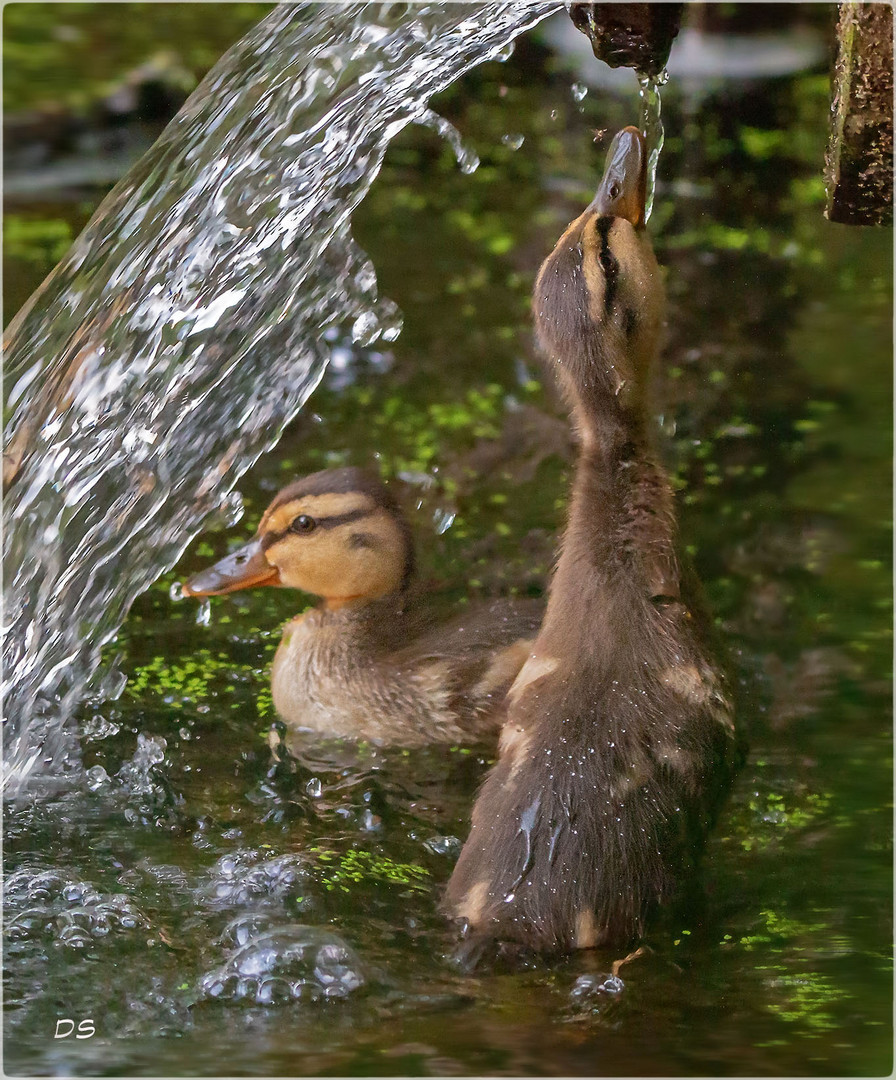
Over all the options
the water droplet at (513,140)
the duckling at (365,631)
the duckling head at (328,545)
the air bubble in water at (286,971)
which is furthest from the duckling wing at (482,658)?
the water droplet at (513,140)

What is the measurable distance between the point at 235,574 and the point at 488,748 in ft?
2.48

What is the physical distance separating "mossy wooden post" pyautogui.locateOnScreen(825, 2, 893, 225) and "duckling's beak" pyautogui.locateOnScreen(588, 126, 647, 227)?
48 cm

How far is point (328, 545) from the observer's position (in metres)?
3.11

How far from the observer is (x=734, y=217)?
4695 mm

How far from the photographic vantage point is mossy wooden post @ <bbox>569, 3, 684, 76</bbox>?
2080 mm

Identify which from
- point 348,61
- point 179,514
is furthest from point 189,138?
point 179,514

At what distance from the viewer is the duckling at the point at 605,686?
2.07m

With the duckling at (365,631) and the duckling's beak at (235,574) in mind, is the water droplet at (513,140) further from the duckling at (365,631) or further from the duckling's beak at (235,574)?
the duckling's beak at (235,574)

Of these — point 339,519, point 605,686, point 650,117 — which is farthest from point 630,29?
point 339,519

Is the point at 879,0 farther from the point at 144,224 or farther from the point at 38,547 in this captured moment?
the point at 38,547
